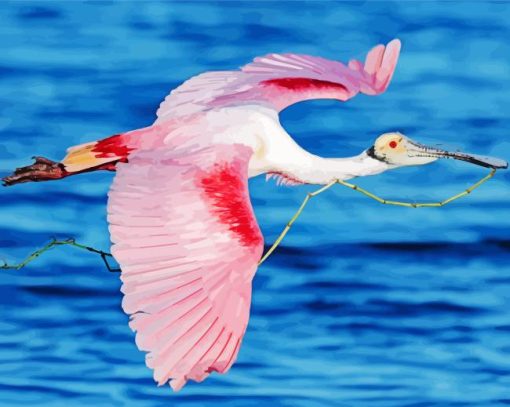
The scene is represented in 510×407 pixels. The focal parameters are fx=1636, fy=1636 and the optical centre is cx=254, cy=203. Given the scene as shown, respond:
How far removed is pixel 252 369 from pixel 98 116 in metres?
0.49

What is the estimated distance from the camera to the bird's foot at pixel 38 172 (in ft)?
8.62

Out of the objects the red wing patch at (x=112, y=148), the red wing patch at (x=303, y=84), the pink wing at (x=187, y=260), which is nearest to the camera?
the pink wing at (x=187, y=260)

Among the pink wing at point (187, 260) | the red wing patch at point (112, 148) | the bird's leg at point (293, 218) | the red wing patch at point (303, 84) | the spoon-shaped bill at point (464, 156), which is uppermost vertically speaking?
the red wing patch at point (303, 84)

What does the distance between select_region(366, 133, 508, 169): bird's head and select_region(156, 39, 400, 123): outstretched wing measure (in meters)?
0.08

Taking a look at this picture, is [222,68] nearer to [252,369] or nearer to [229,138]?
[229,138]

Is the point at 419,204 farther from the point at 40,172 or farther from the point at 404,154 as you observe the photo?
the point at 40,172

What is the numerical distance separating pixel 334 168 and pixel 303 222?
0.11 meters

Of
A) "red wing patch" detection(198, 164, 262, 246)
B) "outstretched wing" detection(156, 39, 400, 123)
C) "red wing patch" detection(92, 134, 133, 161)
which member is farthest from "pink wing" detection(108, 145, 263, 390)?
"outstretched wing" detection(156, 39, 400, 123)

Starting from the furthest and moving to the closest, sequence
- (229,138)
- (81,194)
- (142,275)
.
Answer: (81,194) → (229,138) → (142,275)

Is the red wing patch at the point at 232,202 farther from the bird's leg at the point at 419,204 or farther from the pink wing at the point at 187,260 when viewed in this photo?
the bird's leg at the point at 419,204

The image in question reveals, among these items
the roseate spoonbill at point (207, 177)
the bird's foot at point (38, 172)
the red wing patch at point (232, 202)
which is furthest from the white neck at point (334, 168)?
the bird's foot at point (38, 172)

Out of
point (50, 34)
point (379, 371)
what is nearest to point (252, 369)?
point (379, 371)

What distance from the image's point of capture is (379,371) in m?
2.64

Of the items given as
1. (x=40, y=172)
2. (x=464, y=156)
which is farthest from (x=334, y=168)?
(x=40, y=172)
